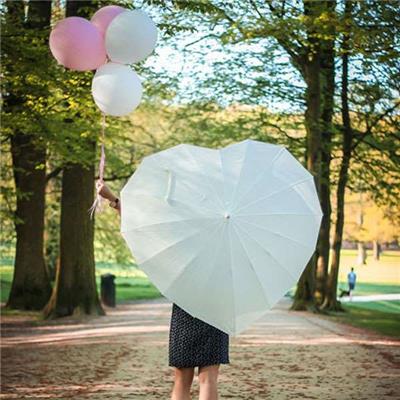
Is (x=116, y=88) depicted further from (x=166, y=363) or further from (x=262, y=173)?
(x=166, y=363)

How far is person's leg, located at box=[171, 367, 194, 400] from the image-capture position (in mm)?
5113

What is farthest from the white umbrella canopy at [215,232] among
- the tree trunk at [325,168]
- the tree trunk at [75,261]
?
the tree trunk at [325,168]

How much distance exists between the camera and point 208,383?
5004 mm

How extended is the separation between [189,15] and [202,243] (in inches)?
576

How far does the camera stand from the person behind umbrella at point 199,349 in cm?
502

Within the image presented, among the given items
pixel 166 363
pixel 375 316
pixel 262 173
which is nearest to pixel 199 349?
pixel 262 173

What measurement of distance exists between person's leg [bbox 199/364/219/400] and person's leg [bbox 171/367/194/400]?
109 millimetres

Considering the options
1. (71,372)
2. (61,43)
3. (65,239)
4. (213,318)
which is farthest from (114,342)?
(213,318)

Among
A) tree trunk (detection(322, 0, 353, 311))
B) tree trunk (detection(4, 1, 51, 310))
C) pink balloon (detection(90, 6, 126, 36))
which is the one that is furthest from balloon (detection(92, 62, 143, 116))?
tree trunk (detection(322, 0, 353, 311))

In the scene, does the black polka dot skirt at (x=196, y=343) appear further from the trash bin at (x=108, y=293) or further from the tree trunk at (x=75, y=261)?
the trash bin at (x=108, y=293)

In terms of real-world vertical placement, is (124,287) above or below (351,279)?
below

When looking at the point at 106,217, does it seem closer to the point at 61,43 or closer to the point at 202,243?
the point at 61,43

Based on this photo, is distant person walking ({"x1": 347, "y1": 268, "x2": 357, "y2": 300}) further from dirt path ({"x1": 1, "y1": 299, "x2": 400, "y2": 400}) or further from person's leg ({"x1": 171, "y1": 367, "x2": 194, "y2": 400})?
person's leg ({"x1": 171, "y1": 367, "x2": 194, "y2": 400})

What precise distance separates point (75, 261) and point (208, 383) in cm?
1223
